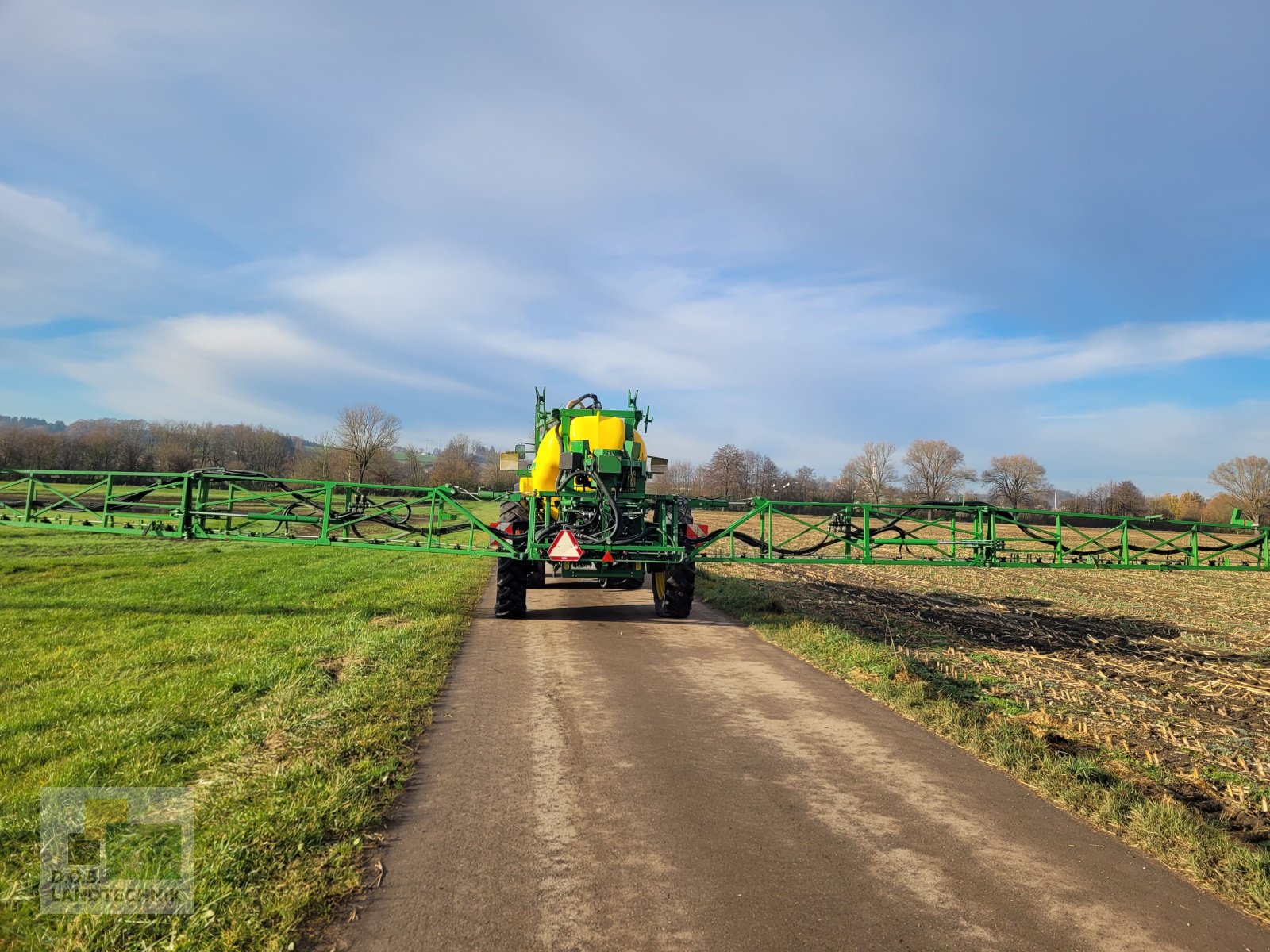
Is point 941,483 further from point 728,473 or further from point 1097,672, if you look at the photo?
point 1097,672

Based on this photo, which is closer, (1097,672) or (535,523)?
(1097,672)

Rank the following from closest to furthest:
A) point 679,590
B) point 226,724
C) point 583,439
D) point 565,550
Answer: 1. point 226,724
2. point 565,550
3. point 679,590
4. point 583,439

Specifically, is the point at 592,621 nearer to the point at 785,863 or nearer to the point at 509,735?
the point at 509,735

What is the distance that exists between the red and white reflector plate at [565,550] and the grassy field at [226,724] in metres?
1.69

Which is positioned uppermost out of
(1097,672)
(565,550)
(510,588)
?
(565,550)

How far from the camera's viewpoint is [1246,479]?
71.1 meters

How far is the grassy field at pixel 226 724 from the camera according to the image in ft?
10.3

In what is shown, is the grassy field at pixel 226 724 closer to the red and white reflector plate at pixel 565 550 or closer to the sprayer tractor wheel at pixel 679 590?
the red and white reflector plate at pixel 565 550

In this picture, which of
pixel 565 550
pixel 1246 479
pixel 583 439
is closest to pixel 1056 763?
pixel 565 550

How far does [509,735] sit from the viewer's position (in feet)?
18.2

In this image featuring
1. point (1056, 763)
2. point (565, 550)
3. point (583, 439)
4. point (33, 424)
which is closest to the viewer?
point (1056, 763)

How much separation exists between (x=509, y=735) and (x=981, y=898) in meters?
3.47

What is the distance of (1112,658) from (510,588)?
852 centimetres

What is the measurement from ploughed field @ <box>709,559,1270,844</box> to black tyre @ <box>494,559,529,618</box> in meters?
4.59
